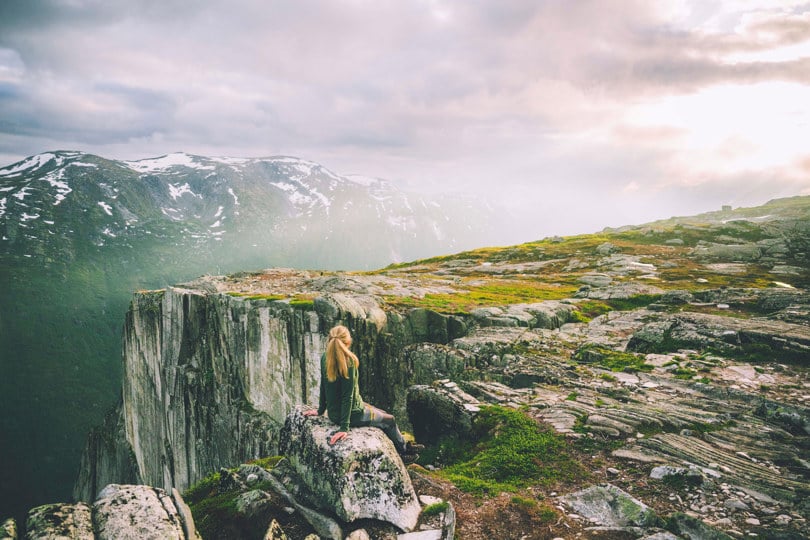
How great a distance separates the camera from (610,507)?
31.8 ft

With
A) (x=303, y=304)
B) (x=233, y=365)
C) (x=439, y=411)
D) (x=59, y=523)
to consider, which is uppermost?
(x=303, y=304)

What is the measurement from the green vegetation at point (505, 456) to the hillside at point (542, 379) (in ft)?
0.25

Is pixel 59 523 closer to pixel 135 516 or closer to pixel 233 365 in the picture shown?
pixel 135 516

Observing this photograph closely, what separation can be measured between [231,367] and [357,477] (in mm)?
40497

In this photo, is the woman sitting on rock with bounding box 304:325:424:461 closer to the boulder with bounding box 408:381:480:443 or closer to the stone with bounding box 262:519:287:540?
the stone with bounding box 262:519:287:540

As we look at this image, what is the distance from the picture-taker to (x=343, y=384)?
11.0 m

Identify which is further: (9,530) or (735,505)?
(735,505)

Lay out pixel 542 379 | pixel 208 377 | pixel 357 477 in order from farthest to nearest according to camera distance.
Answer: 1. pixel 208 377
2. pixel 542 379
3. pixel 357 477

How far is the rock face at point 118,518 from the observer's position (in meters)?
7.11

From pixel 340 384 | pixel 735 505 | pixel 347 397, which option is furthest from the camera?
pixel 340 384

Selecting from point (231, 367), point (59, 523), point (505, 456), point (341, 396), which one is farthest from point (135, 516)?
point (231, 367)

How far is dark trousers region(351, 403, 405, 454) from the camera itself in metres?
11.9

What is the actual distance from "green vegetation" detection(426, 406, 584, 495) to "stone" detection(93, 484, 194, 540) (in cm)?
764

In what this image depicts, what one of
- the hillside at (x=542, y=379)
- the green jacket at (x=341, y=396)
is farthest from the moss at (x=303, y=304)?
the green jacket at (x=341, y=396)
